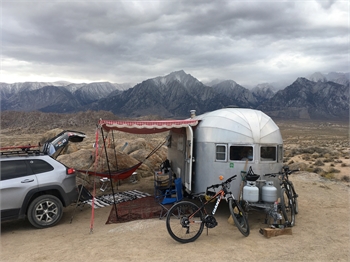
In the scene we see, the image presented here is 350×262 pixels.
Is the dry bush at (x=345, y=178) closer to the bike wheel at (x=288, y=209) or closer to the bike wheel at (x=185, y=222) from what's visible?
the bike wheel at (x=288, y=209)

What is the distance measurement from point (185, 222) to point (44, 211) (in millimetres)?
3729

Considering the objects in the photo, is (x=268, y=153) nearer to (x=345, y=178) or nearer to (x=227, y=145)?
(x=227, y=145)

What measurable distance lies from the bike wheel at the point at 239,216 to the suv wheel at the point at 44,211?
445cm

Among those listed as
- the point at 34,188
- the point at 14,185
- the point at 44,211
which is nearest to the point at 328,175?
the point at 44,211

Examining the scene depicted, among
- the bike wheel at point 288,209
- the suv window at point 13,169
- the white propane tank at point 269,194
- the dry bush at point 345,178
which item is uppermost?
the suv window at point 13,169

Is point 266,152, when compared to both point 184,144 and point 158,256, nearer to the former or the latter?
point 184,144

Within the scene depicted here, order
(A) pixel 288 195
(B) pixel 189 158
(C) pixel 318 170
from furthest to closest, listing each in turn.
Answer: (C) pixel 318 170 < (B) pixel 189 158 < (A) pixel 288 195

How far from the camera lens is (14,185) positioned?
6.92 metres

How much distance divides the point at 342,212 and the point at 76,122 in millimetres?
88506

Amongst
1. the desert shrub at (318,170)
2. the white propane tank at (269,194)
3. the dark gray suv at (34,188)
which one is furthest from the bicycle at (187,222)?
the desert shrub at (318,170)

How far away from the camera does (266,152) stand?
26.3 ft

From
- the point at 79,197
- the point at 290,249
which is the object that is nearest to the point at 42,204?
the point at 79,197

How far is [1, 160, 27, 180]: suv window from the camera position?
6.98 m

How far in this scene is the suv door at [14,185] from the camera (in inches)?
268
